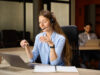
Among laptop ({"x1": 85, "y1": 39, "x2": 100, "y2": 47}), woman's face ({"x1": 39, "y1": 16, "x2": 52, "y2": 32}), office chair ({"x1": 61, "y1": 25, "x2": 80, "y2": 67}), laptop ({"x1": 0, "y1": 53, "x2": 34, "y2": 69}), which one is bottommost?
laptop ({"x1": 85, "y1": 39, "x2": 100, "y2": 47})

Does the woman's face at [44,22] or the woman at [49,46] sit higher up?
the woman's face at [44,22]

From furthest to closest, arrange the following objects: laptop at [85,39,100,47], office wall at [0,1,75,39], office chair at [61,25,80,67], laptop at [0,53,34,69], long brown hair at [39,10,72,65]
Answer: office wall at [0,1,75,39]
laptop at [85,39,100,47]
office chair at [61,25,80,67]
long brown hair at [39,10,72,65]
laptop at [0,53,34,69]

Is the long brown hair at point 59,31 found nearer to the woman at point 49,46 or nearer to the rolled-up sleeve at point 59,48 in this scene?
the woman at point 49,46

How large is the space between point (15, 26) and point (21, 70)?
7.03 meters

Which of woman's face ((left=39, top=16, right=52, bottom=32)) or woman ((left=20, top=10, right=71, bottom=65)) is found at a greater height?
woman's face ((left=39, top=16, right=52, bottom=32))

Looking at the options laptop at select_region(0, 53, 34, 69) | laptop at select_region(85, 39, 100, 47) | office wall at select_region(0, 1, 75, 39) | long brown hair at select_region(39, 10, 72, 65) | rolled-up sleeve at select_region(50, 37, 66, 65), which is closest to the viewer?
laptop at select_region(0, 53, 34, 69)

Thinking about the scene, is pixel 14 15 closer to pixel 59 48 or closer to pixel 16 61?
pixel 59 48

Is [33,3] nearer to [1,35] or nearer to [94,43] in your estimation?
[1,35]

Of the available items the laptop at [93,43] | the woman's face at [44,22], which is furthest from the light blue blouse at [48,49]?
the laptop at [93,43]

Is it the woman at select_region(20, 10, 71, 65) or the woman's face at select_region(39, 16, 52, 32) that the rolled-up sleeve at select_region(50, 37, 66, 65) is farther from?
the woman's face at select_region(39, 16, 52, 32)

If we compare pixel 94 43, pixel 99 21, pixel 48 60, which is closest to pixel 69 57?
pixel 48 60

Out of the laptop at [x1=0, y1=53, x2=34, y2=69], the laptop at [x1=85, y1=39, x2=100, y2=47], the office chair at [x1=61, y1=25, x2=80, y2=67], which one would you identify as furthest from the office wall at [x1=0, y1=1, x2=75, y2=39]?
the laptop at [x1=0, y1=53, x2=34, y2=69]

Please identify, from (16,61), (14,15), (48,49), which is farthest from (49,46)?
(14,15)

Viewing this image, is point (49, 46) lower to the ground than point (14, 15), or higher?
lower
